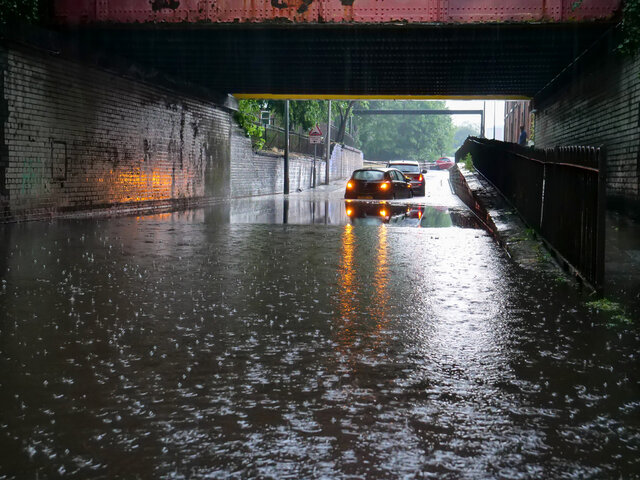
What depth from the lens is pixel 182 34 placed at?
61.5 feet

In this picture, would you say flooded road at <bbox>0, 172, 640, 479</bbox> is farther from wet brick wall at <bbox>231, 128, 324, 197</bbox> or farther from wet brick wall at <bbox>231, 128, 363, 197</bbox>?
wet brick wall at <bbox>231, 128, 363, 197</bbox>

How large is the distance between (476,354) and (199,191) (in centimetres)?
2413

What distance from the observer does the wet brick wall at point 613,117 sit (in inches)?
631

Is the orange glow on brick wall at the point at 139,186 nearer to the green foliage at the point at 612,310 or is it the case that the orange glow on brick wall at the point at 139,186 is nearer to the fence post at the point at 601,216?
the fence post at the point at 601,216

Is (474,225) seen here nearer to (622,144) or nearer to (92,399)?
(622,144)

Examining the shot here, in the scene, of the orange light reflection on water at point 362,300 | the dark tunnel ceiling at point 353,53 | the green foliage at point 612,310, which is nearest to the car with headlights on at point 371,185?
the dark tunnel ceiling at point 353,53

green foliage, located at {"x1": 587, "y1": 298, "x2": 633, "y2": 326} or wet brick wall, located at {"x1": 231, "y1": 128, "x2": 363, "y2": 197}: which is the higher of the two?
wet brick wall, located at {"x1": 231, "y1": 128, "x2": 363, "y2": 197}

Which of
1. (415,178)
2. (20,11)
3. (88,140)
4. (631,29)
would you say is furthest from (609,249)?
(415,178)

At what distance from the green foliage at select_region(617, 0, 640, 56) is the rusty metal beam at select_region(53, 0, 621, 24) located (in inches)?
68.5

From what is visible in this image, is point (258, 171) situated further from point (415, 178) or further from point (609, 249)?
point (609, 249)

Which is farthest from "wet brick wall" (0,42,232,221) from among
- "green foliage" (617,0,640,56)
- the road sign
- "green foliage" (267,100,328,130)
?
"green foliage" (617,0,640,56)

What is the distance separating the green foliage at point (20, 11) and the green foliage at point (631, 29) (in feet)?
41.7

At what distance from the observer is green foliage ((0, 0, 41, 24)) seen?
1599 cm

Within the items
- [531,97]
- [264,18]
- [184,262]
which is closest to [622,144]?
[264,18]
